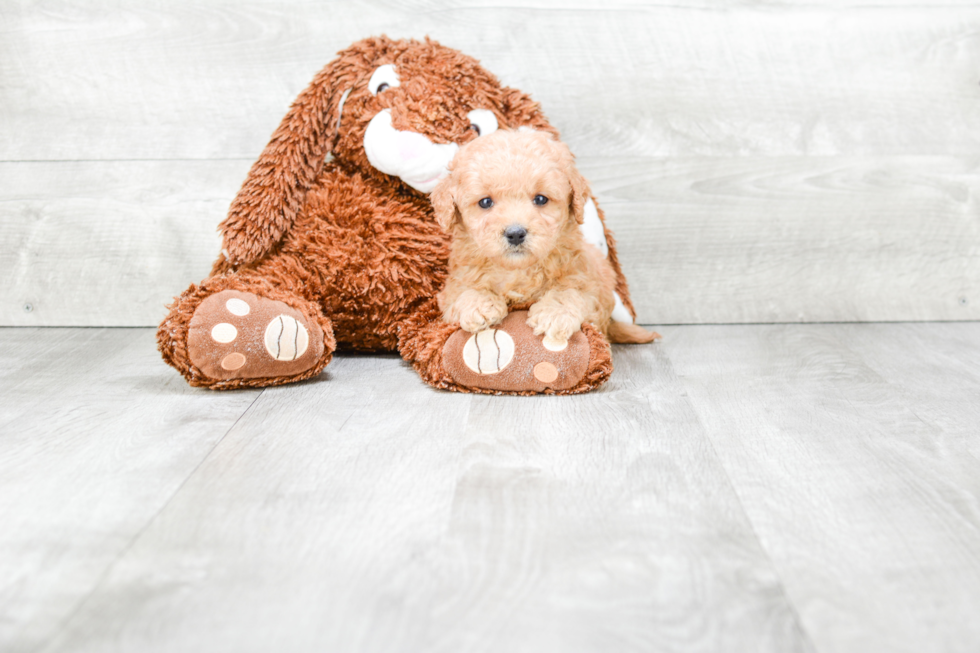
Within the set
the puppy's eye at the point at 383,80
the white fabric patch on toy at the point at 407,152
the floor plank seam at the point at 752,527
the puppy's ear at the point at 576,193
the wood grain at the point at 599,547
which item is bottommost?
the floor plank seam at the point at 752,527

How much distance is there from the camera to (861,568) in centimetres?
78

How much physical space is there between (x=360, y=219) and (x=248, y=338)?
304mm

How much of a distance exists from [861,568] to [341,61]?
115cm

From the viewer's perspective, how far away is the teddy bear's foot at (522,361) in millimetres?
1245

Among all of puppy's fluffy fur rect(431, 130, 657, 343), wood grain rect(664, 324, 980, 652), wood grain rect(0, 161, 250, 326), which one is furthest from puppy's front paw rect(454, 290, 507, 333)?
wood grain rect(0, 161, 250, 326)

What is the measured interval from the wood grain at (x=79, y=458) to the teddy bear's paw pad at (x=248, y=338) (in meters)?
0.05

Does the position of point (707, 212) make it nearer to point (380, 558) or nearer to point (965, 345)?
point (965, 345)

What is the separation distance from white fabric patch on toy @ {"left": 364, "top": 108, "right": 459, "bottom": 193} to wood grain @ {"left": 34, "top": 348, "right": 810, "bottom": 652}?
1.40 ft

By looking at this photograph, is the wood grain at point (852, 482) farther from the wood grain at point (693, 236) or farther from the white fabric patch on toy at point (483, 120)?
the white fabric patch on toy at point (483, 120)

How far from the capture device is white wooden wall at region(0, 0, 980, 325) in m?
1.69

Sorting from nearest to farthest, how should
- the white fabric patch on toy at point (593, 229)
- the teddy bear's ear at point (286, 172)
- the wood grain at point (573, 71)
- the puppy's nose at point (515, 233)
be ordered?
the puppy's nose at point (515, 233), the teddy bear's ear at point (286, 172), the white fabric patch on toy at point (593, 229), the wood grain at point (573, 71)

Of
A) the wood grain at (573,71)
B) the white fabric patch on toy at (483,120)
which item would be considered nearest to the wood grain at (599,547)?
the white fabric patch on toy at (483,120)

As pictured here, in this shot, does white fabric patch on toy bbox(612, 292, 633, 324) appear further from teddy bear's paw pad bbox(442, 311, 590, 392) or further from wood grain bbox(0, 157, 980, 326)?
teddy bear's paw pad bbox(442, 311, 590, 392)

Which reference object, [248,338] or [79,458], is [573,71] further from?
[79,458]
